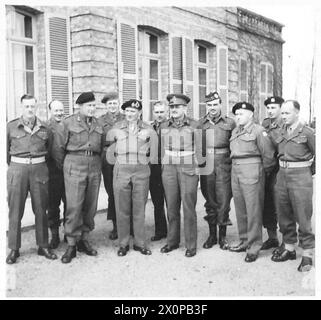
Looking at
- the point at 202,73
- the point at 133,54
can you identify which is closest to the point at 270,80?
the point at 202,73

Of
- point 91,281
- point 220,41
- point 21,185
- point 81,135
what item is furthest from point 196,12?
point 91,281

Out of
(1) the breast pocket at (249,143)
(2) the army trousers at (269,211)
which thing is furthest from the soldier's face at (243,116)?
(2) the army trousers at (269,211)

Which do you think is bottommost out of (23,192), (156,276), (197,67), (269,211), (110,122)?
(156,276)

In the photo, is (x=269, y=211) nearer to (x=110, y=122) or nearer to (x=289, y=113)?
(x=289, y=113)

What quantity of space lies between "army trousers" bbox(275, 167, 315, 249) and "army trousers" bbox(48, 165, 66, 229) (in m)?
2.42

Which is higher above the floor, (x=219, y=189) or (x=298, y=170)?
(x=298, y=170)

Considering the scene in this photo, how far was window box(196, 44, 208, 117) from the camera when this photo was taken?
9.73m

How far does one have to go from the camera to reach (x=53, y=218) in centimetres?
512

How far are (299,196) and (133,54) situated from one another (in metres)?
4.64

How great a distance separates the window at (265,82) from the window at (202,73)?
2.68 meters

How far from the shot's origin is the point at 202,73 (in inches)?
387

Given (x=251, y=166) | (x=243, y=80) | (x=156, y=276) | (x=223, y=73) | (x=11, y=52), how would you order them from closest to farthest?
(x=156, y=276)
(x=251, y=166)
(x=11, y=52)
(x=223, y=73)
(x=243, y=80)
